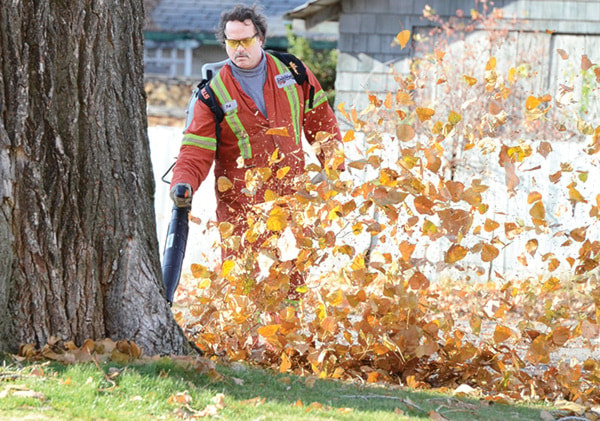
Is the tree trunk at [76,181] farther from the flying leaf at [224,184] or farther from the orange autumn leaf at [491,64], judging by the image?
the orange autumn leaf at [491,64]

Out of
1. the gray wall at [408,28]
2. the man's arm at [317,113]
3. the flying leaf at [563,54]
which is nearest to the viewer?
the flying leaf at [563,54]

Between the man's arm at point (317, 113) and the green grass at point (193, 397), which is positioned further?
the man's arm at point (317, 113)

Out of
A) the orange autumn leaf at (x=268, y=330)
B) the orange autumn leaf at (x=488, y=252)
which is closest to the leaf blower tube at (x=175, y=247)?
the orange autumn leaf at (x=268, y=330)

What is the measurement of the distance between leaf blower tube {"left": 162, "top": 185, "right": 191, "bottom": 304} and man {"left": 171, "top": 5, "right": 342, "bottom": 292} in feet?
0.62

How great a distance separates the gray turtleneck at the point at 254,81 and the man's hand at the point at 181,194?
731 millimetres

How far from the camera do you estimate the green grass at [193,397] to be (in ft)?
11.8

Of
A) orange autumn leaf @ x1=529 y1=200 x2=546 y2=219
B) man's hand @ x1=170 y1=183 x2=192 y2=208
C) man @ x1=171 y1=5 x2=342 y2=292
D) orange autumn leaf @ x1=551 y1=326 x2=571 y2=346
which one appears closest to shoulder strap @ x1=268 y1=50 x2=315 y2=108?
man @ x1=171 y1=5 x2=342 y2=292

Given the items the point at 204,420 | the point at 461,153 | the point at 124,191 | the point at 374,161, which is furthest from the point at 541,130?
the point at 204,420

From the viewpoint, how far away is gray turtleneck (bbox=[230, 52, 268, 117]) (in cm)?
598

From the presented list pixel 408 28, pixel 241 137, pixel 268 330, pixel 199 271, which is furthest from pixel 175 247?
pixel 408 28

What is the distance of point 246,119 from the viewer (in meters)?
5.91

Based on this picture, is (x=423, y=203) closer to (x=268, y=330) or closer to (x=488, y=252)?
(x=488, y=252)

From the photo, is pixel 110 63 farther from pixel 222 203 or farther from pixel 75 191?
pixel 222 203

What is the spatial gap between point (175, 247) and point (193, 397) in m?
1.96
